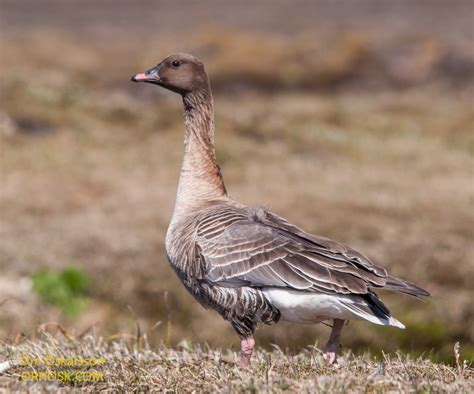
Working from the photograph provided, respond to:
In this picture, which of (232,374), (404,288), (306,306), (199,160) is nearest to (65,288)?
(199,160)

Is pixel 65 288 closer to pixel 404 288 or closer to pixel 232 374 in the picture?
pixel 232 374

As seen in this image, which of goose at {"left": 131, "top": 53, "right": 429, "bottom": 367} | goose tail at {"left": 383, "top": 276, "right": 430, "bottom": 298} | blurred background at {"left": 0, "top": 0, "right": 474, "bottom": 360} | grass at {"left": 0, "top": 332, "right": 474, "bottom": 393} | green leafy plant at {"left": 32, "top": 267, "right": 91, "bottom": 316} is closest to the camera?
grass at {"left": 0, "top": 332, "right": 474, "bottom": 393}

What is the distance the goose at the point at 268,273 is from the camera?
6055 millimetres

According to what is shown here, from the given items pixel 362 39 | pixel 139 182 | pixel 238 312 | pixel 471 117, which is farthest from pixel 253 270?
pixel 362 39

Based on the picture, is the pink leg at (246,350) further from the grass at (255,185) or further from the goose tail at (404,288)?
the goose tail at (404,288)

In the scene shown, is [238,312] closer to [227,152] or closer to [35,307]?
[35,307]

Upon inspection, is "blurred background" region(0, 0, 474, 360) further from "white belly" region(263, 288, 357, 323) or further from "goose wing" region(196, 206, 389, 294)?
"white belly" region(263, 288, 357, 323)

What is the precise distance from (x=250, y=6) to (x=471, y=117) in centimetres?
4016

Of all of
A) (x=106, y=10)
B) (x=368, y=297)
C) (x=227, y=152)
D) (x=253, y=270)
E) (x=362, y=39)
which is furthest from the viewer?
(x=106, y=10)

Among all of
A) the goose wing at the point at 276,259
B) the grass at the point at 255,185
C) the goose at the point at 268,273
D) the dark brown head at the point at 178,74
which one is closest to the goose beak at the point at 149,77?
the dark brown head at the point at 178,74

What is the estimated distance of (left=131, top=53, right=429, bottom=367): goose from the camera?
238 inches

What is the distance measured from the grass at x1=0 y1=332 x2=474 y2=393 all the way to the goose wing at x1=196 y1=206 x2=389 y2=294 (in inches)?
26.3

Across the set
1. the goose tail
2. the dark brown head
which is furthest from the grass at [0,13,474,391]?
the dark brown head

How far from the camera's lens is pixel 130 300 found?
13.7 metres
